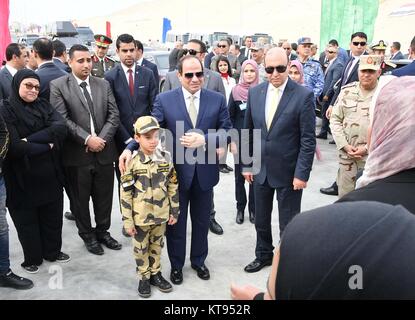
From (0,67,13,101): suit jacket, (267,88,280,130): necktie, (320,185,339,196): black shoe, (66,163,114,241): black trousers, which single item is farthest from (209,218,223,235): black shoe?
(0,67,13,101): suit jacket

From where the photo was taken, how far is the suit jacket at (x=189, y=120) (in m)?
3.30

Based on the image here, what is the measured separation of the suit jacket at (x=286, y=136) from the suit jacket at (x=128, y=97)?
4.69ft

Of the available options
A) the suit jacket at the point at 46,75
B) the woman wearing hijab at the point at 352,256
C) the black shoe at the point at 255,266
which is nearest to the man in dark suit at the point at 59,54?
the suit jacket at the point at 46,75

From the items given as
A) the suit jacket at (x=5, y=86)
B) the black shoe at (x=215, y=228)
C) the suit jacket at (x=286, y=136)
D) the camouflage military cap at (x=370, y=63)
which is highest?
the camouflage military cap at (x=370, y=63)

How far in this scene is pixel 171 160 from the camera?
3.27 m

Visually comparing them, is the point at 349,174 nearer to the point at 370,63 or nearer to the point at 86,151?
the point at 370,63

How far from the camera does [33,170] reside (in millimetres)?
3508

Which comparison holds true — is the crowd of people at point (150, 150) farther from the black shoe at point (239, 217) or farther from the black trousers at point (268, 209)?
the black shoe at point (239, 217)

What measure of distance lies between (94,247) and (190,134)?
1699mm

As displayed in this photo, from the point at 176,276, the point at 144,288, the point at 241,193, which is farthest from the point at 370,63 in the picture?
the point at 144,288

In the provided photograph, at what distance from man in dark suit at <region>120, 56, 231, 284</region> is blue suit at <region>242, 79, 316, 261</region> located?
13.6 inches

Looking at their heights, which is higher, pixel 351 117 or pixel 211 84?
pixel 211 84
